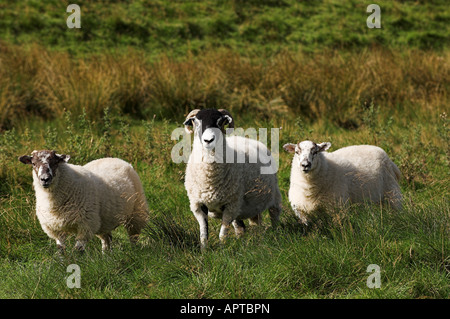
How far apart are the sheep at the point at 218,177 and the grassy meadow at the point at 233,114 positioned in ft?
0.80

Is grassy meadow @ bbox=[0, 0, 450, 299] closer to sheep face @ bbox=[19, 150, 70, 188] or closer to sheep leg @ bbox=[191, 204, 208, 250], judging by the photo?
sheep leg @ bbox=[191, 204, 208, 250]

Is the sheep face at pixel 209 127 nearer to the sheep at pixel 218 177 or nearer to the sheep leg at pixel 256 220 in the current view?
the sheep at pixel 218 177

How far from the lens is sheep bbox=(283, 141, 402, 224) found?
6.66 meters

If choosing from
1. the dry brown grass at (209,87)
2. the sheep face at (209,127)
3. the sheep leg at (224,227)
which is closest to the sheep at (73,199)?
the sheep leg at (224,227)

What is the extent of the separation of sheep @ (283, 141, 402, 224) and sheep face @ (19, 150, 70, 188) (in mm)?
2412

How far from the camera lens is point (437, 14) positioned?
19266 millimetres

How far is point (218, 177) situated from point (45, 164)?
5.39ft

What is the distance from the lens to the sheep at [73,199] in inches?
241

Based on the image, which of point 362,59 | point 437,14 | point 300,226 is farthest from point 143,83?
point 437,14

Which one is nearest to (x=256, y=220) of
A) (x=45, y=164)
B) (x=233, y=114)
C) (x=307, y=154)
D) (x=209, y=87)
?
(x=307, y=154)

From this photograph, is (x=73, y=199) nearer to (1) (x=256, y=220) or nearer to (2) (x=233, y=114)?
(1) (x=256, y=220)

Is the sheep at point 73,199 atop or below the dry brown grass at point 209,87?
below

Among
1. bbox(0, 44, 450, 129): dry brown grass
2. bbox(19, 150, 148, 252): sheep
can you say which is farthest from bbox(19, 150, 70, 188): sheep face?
bbox(0, 44, 450, 129): dry brown grass
